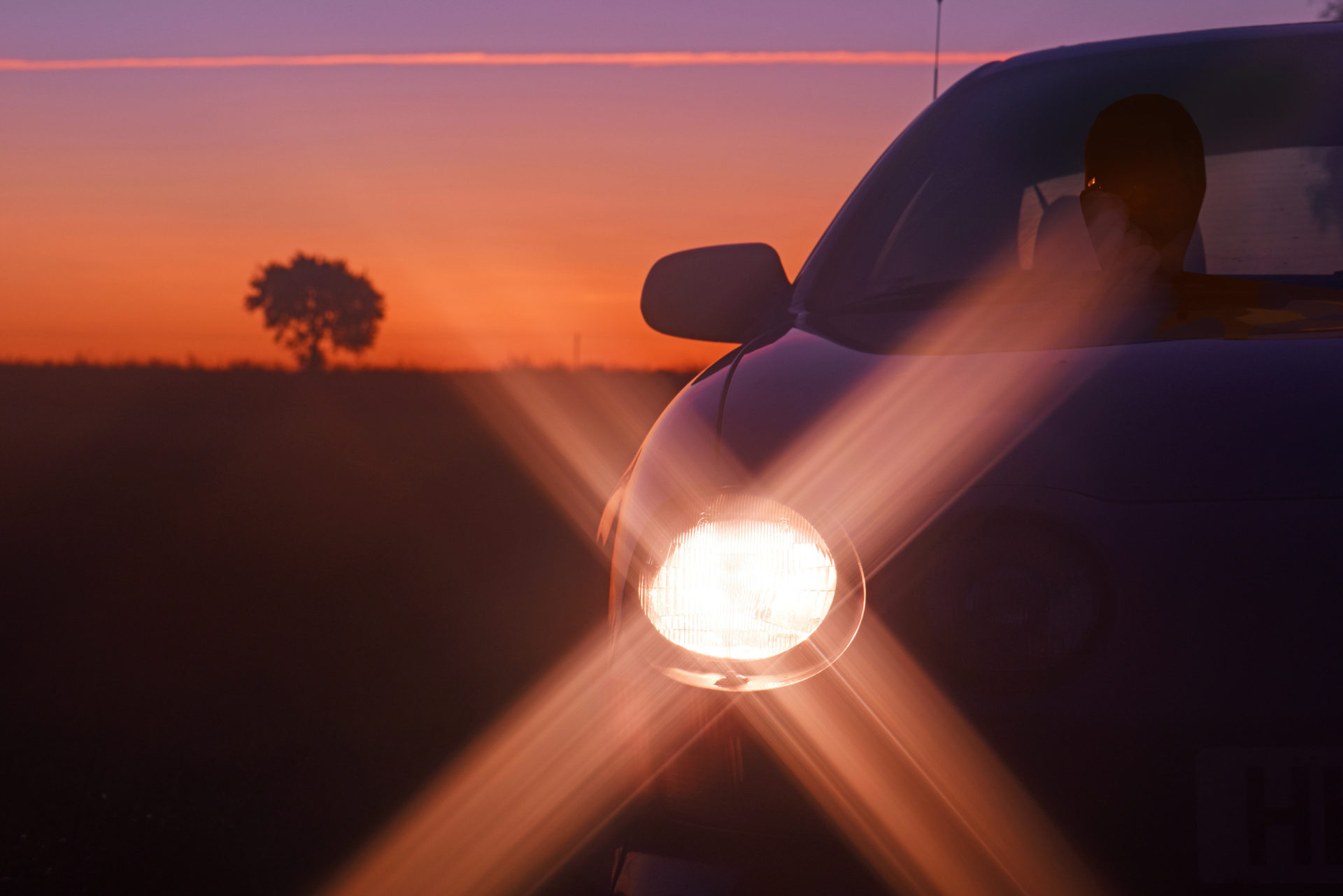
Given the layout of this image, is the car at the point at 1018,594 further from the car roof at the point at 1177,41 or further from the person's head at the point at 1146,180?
the car roof at the point at 1177,41

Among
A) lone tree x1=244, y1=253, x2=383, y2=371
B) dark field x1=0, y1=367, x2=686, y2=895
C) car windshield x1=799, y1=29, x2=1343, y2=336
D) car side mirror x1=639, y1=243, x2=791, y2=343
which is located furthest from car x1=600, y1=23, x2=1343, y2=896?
lone tree x1=244, y1=253, x2=383, y2=371

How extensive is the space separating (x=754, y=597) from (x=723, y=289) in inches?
48.4

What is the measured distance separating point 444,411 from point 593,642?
17748 millimetres

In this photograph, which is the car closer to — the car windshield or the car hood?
the car hood

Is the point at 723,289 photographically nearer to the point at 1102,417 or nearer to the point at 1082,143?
the point at 1082,143

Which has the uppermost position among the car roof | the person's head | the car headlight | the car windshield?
the car roof

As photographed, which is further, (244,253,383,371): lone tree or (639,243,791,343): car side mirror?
(244,253,383,371): lone tree

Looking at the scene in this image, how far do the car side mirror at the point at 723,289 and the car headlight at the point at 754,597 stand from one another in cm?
110

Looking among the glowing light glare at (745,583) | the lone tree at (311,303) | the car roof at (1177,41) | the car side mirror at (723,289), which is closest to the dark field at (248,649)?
the glowing light glare at (745,583)

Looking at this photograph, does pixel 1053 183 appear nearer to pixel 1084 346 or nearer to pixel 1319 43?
pixel 1319 43

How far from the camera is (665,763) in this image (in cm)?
137

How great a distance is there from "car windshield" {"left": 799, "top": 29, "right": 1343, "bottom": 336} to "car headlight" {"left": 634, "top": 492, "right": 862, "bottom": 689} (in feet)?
4.06

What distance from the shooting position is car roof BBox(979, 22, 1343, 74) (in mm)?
2730

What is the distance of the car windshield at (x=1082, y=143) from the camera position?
2.56 metres
